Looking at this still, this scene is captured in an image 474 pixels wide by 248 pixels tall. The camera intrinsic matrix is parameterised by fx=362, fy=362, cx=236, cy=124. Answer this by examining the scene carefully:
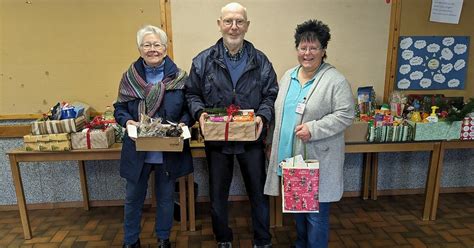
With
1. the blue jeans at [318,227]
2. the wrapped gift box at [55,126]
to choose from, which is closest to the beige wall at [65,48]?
the wrapped gift box at [55,126]

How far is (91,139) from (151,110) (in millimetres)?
670

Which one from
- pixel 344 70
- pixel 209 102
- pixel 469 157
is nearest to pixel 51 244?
pixel 209 102

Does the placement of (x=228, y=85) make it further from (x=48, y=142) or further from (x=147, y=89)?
(x=48, y=142)

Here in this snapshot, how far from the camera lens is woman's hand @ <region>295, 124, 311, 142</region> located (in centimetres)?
197

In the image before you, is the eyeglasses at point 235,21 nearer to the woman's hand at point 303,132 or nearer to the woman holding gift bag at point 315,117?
the woman holding gift bag at point 315,117

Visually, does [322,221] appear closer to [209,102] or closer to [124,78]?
[209,102]

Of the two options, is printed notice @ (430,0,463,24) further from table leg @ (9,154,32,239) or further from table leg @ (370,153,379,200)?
table leg @ (9,154,32,239)

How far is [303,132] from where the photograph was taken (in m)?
1.97

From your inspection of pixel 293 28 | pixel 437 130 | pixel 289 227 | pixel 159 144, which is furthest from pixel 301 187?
pixel 293 28

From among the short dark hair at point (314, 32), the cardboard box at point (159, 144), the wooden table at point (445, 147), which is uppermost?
the short dark hair at point (314, 32)

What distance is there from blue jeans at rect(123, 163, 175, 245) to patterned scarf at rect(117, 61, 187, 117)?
1.24 feet

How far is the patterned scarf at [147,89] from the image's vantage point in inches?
86.0

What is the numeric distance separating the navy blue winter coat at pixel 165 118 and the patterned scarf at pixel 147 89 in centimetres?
3

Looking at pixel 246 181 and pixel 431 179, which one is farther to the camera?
pixel 431 179
